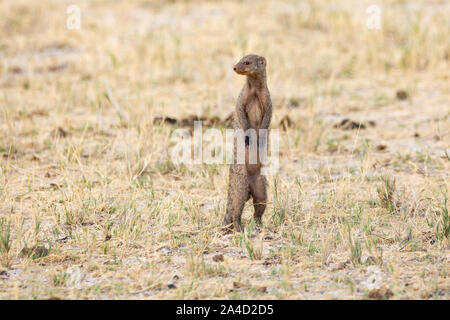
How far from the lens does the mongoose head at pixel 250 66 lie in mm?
5195

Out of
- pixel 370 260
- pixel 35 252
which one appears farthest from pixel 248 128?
pixel 35 252

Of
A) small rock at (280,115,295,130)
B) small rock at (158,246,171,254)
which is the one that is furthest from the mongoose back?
small rock at (280,115,295,130)

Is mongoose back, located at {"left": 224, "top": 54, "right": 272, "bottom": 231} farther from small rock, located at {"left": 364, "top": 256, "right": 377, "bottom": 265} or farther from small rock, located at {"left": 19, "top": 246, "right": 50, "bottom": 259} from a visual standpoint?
small rock, located at {"left": 19, "top": 246, "right": 50, "bottom": 259}

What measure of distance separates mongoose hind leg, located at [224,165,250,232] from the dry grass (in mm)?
157

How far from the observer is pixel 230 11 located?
1298 centimetres

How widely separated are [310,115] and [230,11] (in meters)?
4.98

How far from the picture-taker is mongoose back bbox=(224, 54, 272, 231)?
537cm

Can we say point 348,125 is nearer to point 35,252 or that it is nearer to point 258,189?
point 258,189

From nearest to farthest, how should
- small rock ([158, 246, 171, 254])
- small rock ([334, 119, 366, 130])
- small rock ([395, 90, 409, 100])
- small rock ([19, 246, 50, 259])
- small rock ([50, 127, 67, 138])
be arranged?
small rock ([19, 246, 50, 259])
small rock ([158, 246, 171, 254])
small rock ([50, 127, 67, 138])
small rock ([334, 119, 366, 130])
small rock ([395, 90, 409, 100])

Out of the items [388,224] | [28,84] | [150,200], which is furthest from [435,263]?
[28,84]

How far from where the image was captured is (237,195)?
5.42 meters
